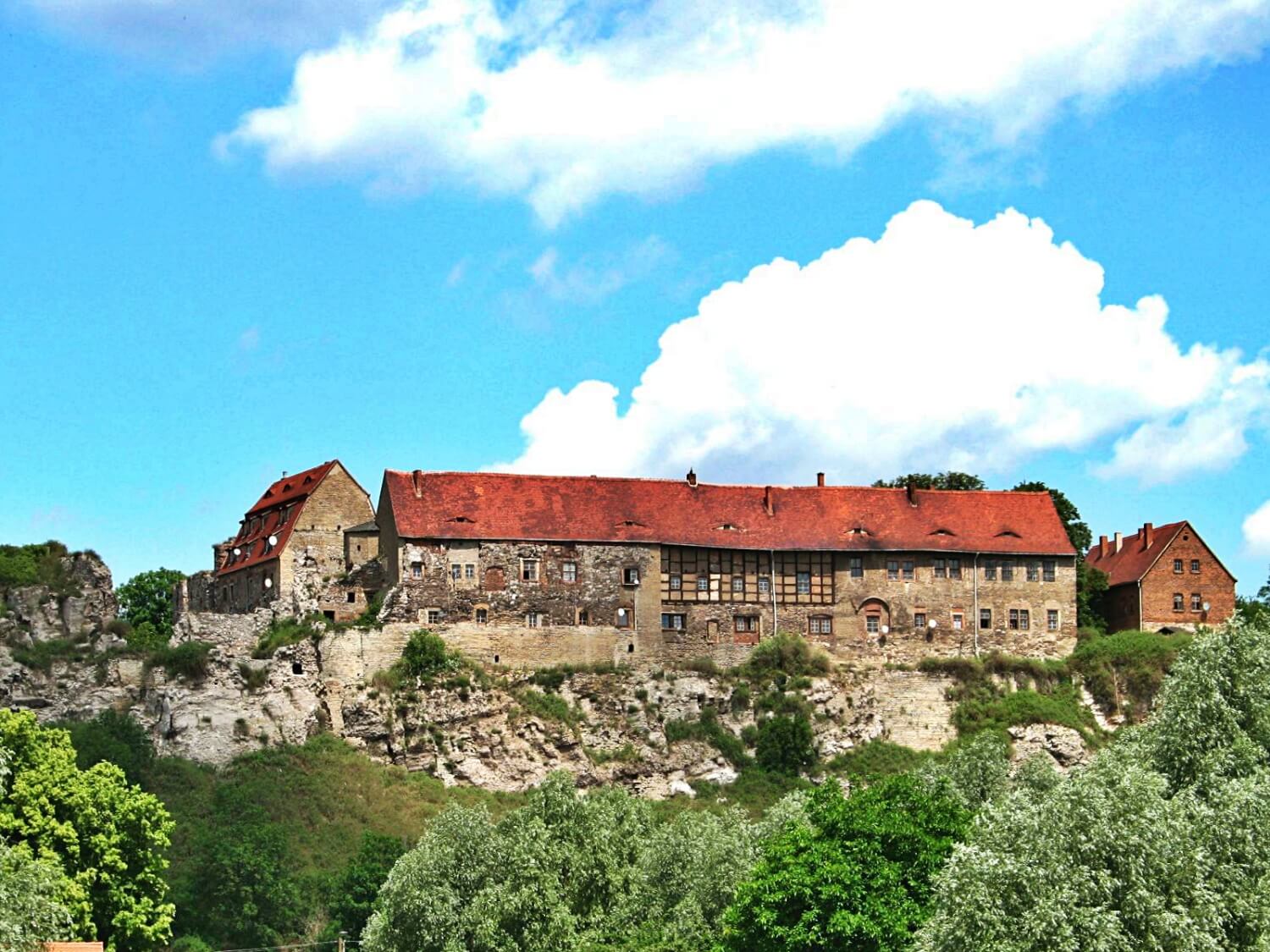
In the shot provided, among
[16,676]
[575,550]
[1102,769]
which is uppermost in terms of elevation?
[575,550]

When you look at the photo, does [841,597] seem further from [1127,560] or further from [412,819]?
[412,819]

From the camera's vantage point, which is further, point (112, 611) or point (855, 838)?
point (112, 611)

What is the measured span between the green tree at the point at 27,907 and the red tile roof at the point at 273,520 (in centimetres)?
4611

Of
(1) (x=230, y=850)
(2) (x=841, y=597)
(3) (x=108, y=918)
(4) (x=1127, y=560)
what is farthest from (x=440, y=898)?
(4) (x=1127, y=560)

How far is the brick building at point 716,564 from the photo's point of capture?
88.4 m

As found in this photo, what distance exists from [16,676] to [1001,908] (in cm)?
5379

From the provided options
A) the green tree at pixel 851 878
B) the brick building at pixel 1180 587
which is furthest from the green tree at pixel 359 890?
the brick building at pixel 1180 587

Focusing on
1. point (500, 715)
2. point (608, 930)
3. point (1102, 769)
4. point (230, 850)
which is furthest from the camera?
point (500, 715)

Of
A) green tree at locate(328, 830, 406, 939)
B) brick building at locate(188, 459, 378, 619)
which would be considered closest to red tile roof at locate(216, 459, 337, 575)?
brick building at locate(188, 459, 378, 619)

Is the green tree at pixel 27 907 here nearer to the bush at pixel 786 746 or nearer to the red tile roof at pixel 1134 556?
the bush at pixel 786 746

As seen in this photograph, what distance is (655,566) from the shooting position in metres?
90.4

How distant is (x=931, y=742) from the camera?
8806cm

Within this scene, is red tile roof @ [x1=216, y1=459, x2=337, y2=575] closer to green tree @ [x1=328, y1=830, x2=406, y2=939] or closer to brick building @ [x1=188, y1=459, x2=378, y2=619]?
brick building @ [x1=188, y1=459, x2=378, y2=619]

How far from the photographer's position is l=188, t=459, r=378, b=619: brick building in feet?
294
